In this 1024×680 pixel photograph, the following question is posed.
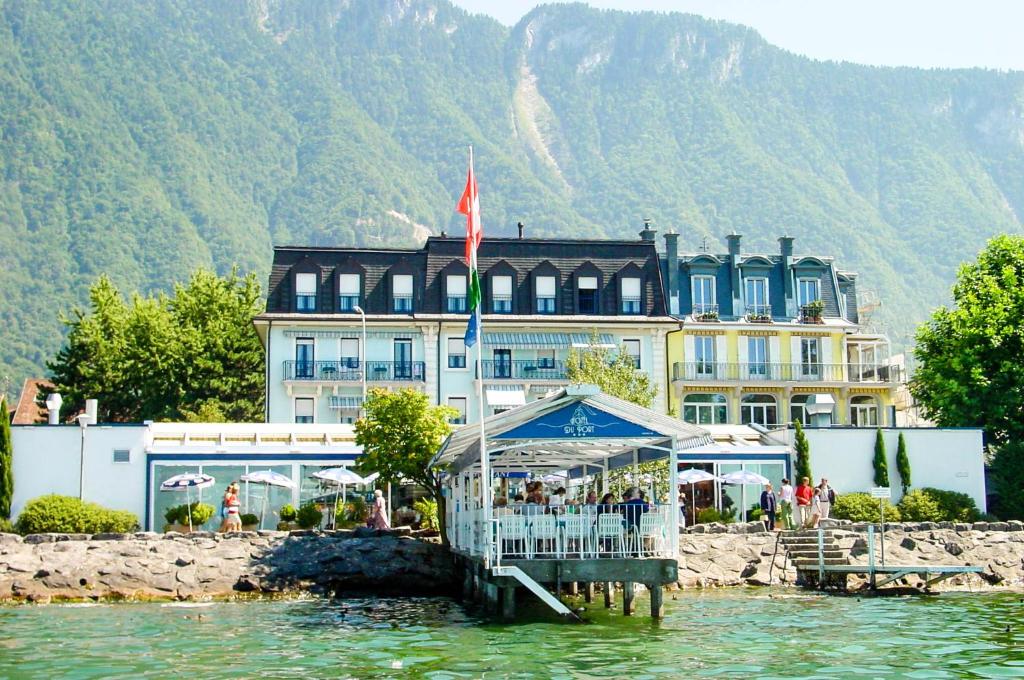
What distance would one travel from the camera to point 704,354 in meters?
63.4

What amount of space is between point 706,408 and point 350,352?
16862mm

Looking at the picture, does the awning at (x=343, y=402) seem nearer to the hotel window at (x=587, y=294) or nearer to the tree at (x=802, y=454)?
the hotel window at (x=587, y=294)

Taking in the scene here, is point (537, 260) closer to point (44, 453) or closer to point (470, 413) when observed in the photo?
point (470, 413)

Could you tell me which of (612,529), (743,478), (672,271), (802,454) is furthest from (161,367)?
(612,529)

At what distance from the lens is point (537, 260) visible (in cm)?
6194

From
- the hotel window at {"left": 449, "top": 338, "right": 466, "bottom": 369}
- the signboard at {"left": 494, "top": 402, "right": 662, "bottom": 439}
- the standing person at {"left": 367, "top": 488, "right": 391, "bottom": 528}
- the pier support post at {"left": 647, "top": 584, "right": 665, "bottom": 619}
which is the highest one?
the hotel window at {"left": 449, "top": 338, "right": 466, "bottom": 369}

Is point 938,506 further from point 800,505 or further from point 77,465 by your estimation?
point 77,465

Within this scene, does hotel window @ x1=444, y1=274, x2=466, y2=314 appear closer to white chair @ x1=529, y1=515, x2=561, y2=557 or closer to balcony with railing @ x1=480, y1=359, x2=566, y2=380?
balcony with railing @ x1=480, y1=359, x2=566, y2=380

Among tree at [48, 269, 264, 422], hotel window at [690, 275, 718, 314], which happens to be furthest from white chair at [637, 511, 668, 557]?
hotel window at [690, 275, 718, 314]

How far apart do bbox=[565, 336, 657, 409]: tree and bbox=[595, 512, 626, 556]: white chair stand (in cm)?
2174

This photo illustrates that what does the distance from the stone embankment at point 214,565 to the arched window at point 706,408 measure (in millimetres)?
28617

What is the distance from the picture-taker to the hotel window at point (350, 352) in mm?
58812

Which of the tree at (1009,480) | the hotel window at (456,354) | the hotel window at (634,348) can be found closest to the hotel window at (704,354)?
the hotel window at (634,348)

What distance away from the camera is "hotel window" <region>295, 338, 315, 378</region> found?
192 ft
